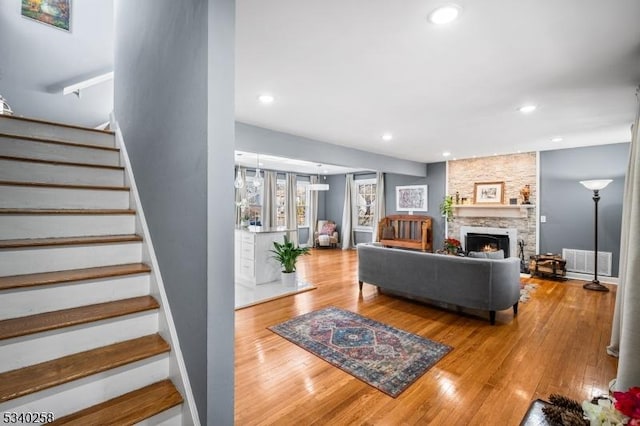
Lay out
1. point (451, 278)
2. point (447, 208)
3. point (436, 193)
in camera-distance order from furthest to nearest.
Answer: point (436, 193)
point (447, 208)
point (451, 278)

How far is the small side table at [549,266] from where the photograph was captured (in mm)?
5453

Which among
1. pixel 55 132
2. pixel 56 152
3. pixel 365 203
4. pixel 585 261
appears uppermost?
pixel 55 132

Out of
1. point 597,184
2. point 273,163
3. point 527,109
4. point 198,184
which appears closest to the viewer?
point 198,184

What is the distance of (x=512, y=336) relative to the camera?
10.4 feet

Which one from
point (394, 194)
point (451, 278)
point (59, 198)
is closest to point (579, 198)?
point (451, 278)

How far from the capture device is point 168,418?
1.37m

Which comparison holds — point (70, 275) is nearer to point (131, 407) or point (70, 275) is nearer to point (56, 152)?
point (131, 407)

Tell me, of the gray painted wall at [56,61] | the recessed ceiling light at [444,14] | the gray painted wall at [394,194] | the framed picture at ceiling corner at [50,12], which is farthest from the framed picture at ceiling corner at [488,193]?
the framed picture at ceiling corner at [50,12]

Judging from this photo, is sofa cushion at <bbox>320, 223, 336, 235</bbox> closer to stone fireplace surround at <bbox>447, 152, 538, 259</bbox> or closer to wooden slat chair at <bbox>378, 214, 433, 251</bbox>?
wooden slat chair at <bbox>378, 214, 433, 251</bbox>

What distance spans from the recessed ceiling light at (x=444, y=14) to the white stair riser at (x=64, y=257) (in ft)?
7.84

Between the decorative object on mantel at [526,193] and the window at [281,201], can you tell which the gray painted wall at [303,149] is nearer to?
the decorative object on mantel at [526,193]

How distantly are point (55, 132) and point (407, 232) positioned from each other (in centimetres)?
751

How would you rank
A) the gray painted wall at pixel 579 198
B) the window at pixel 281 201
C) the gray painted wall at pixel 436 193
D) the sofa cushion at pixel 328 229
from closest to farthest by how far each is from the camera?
the gray painted wall at pixel 579 198, the gray painted wall at pixel 436 193, the window at pixel 281 201, the sofa cushion at pixel 328 229

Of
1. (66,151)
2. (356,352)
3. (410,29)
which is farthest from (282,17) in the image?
(356,352)
